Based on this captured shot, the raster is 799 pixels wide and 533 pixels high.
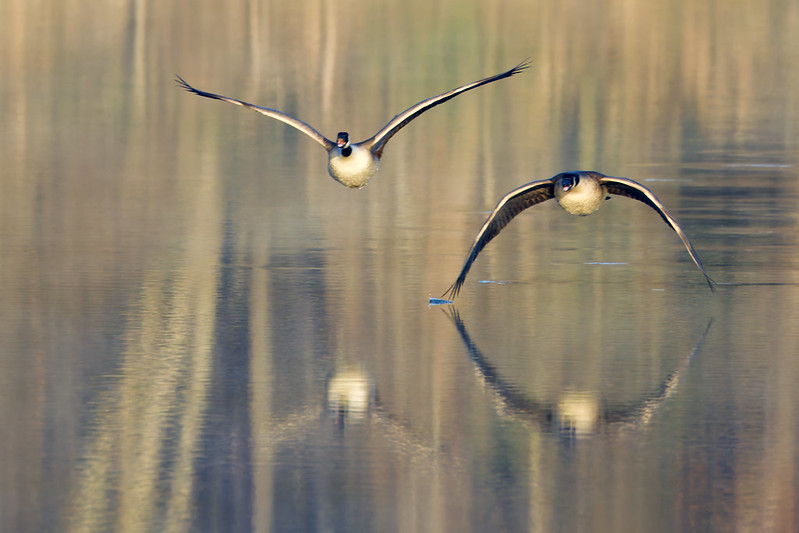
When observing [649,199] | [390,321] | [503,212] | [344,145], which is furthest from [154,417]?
[344,145]

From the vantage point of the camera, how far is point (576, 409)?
31.1 feet

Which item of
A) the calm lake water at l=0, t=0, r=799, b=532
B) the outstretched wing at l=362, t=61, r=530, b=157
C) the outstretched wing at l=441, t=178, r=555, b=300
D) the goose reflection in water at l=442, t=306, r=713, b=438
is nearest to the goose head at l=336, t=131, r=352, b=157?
the outstretched wing at l=362, t=61, r=530, b=157

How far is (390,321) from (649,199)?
98.0 inches

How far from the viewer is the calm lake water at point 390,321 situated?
8188 millimetres

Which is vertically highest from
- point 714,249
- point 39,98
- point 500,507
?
point 39,98

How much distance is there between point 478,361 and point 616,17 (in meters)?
29.1

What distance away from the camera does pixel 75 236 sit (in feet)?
48.3

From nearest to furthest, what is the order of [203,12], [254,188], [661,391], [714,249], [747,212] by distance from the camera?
[661,391] < [714,249] < [747,212] < [254,188] < [203,12]

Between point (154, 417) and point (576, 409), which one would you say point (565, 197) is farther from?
point (154, 417)

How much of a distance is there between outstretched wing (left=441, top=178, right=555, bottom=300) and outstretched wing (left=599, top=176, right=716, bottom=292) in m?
0.52

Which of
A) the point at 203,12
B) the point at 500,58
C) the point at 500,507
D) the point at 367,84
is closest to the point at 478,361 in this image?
the point at 500,507

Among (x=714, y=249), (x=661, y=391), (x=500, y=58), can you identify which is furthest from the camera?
(x=500, y=58)

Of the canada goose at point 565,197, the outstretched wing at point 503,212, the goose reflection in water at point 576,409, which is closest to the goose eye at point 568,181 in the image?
the canada goose at point 565,197

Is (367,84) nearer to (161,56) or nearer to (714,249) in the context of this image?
(161,56)
